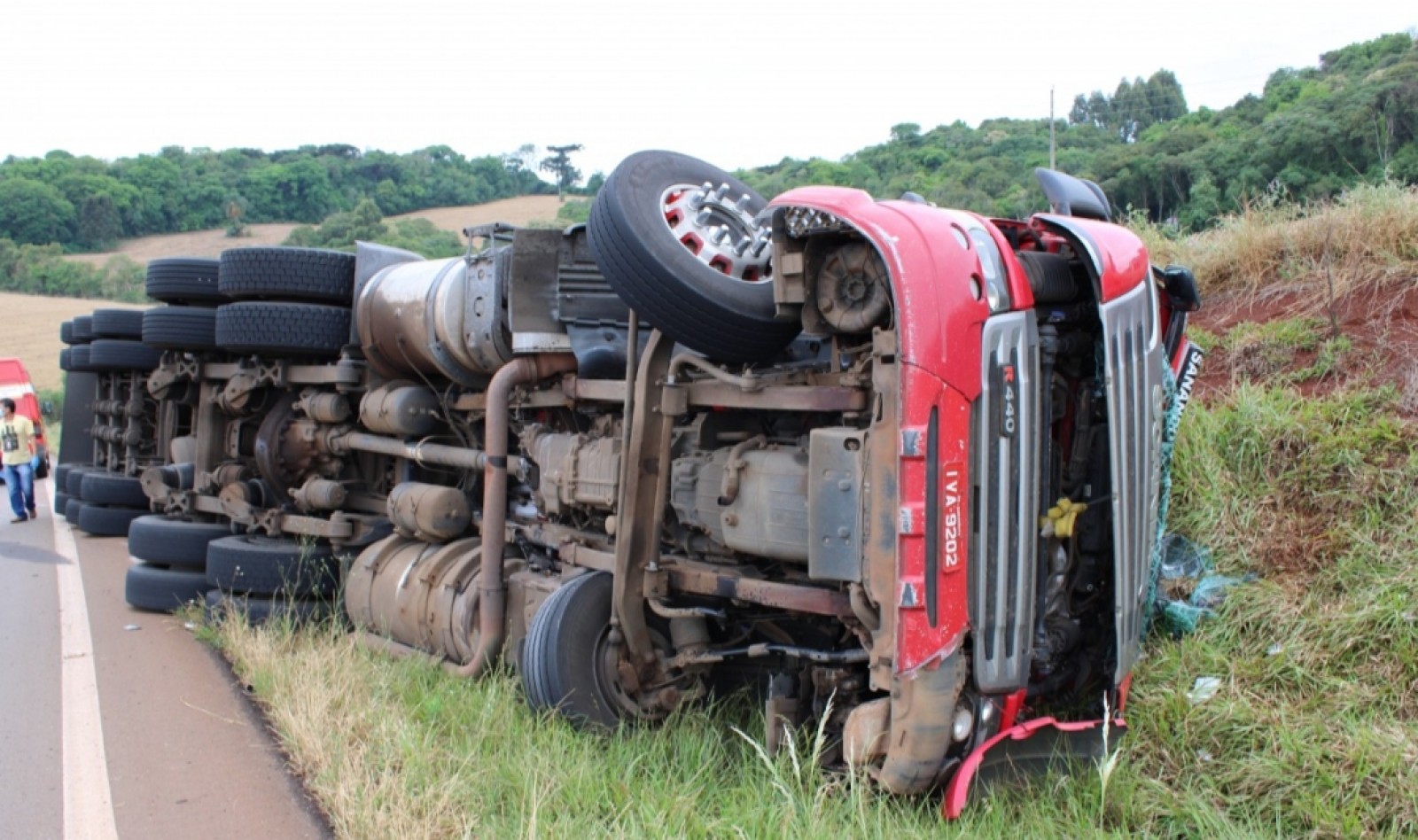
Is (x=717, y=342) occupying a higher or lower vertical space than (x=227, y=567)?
higher

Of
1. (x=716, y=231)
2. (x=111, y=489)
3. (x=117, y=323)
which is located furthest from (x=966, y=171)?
(x=716, y=231)

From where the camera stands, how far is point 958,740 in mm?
3570

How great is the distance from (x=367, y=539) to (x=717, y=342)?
12.8 ft

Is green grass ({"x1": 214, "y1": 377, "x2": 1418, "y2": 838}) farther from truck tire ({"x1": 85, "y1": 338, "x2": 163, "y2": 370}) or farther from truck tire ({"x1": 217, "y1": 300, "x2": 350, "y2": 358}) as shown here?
truck tire ({"x1": 85, "y1": 338, "x2": 163, "y2": 370})

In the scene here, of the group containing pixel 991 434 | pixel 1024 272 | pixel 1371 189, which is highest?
pixel 1371 189

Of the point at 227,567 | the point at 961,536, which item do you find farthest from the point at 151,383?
the point at 961,536

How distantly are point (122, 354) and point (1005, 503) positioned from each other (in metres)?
10.1

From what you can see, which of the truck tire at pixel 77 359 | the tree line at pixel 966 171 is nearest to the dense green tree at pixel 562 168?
the tree line at pixel 966 171

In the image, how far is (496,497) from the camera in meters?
5.66

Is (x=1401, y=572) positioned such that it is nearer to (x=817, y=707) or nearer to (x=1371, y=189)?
(x=817, y=707)

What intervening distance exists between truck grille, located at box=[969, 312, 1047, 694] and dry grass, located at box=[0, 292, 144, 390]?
37171 mm

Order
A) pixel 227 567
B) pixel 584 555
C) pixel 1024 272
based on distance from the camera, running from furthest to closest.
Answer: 1. pixel 227 567
2. pixel 584 555
3. pixel 1024 272

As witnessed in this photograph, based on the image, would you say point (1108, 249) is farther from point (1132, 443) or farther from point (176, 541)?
point (176, 541)

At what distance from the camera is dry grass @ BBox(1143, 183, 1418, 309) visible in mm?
6203
